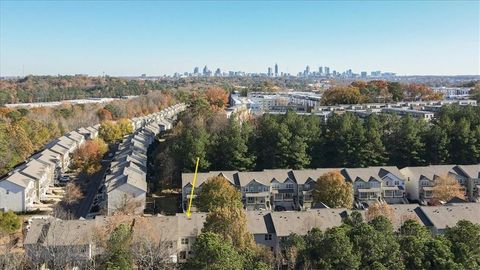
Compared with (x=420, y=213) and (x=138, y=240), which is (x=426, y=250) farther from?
(x=138, y=240)

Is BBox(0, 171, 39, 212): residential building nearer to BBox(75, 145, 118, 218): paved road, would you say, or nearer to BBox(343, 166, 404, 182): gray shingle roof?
BBox(75, 145, 118, 218): paved road

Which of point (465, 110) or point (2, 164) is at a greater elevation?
point (465, 110)

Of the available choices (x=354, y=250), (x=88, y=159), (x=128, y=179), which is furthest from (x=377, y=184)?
(x=88, y=159)

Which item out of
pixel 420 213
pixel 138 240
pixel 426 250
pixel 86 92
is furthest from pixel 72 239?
pixel 86 92

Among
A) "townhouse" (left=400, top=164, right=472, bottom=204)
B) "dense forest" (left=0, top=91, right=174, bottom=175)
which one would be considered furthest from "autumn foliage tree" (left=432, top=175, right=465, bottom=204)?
"dense forest" (left=0, top=91, right=174, bottom=175)

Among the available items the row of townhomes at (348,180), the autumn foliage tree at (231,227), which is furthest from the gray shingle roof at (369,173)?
the autumn foliage tree at (231,227)
